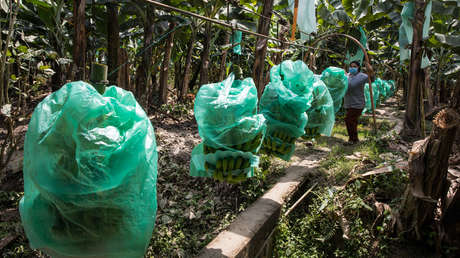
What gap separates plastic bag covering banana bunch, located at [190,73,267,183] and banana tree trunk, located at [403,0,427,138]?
384cm

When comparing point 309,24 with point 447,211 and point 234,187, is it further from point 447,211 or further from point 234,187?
point 447,211

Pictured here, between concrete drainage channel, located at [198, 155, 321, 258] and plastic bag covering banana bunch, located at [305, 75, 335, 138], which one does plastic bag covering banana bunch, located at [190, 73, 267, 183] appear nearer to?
concrete drainage channel, located at [198, 155, 321, 258]

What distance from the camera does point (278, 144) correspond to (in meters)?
2.94

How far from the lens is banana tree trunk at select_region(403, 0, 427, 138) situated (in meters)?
5.18

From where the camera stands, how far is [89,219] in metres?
1.25

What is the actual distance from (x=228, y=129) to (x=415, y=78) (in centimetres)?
473

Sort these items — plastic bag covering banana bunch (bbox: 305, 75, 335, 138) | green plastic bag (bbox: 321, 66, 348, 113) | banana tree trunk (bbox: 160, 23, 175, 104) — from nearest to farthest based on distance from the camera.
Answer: plastic bag covering banana bunch (bbox: 305, 75, 335, 138) → green plastic bag (bbox: 321, 66, 348, 113) → banana tree trunk (bbox: 160, 23, 175, 104)

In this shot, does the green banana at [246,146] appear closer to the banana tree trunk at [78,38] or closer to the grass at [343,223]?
the banana tree trunk at [78,38]

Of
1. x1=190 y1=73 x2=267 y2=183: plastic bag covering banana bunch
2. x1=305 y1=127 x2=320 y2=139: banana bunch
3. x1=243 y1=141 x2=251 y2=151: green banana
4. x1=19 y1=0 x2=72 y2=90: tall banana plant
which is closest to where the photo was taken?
x1=190 y1=73 x2=267 y2=183: plastic bag covering banana bunch

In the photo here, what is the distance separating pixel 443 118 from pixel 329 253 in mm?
1865

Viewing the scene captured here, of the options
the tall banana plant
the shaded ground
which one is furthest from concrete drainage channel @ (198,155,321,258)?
the tall banana plant

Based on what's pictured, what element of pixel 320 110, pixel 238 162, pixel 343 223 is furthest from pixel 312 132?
pixel 238 162

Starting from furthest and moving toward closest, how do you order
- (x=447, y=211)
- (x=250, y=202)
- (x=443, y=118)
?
(x=250, y=202), (x=447, y=211), (x=443, y=118)

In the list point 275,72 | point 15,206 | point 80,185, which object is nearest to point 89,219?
point 80,185
